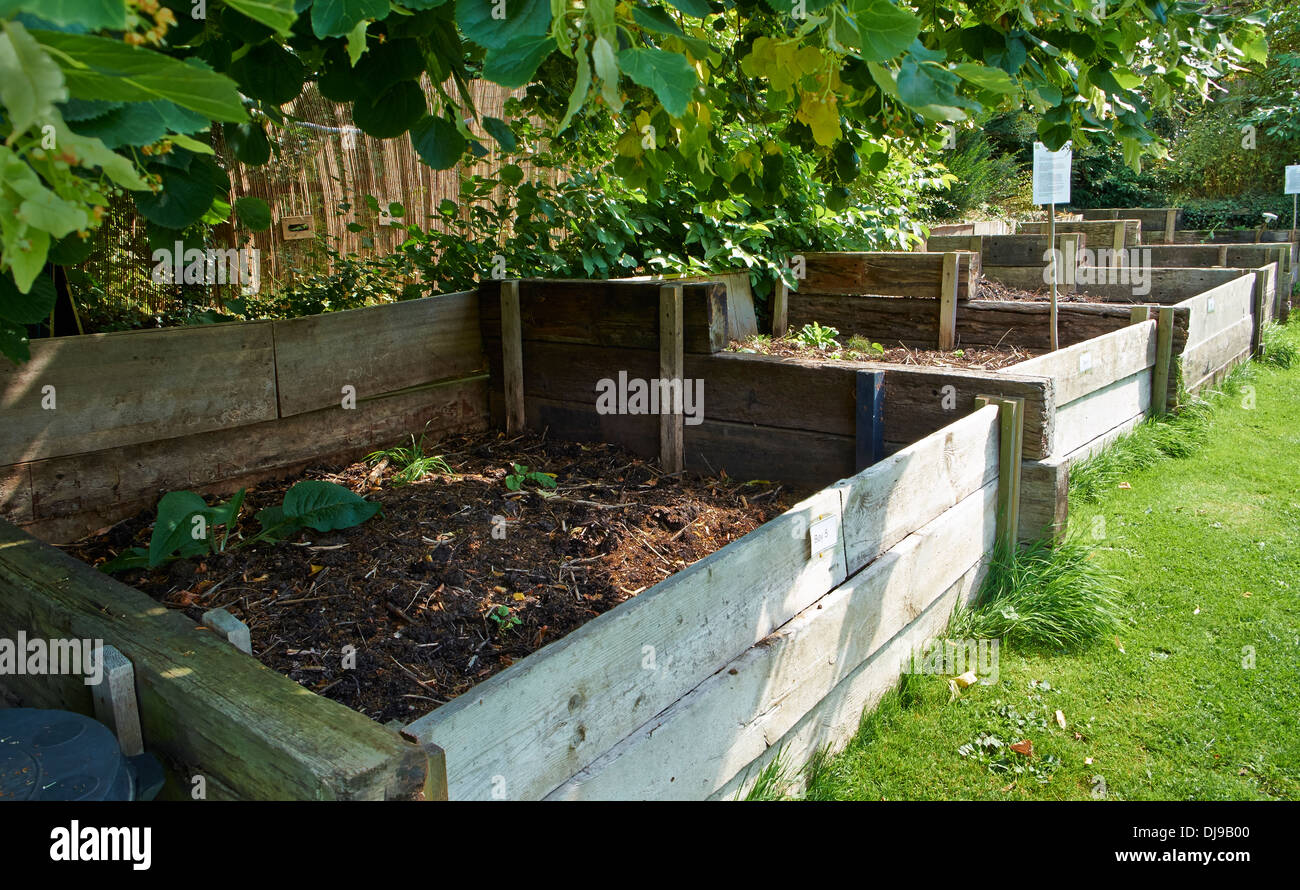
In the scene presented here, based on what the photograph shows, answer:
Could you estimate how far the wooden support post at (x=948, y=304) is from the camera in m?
6.45

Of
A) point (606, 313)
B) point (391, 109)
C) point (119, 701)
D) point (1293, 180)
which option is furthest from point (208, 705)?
point (1293, 180)

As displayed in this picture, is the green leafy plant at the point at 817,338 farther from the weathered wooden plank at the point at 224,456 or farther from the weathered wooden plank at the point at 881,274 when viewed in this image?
the weathered wooden plank at the point at 224,456

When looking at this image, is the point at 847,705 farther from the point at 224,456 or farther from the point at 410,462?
the point at 224,456

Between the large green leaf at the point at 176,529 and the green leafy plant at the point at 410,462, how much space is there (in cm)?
106

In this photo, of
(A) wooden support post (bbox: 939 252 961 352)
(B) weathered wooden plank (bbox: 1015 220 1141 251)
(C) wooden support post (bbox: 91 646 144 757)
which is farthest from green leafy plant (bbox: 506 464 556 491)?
(B) weathered wooden plank (bbox: 1015 220 1141 251)

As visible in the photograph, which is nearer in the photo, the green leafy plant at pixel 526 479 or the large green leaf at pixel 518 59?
the large green leaf at pixel 518 59

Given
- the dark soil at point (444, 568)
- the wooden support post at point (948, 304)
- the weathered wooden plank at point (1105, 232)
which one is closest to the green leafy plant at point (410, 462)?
the dark soil at point (444, 568)

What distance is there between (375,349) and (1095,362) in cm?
401

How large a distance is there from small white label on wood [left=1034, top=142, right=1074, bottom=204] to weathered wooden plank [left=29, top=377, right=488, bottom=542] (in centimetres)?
421

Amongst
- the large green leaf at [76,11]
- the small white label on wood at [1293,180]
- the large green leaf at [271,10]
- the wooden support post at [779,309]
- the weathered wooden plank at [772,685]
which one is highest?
the small white label on wood at [1293,180]

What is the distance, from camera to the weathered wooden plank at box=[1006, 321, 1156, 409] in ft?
16.0

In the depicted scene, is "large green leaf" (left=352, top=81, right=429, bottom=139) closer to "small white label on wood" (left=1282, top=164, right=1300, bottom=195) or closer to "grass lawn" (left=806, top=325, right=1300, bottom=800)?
"grass lawn" (left=806, top=325, right=1300, bottom=800)
